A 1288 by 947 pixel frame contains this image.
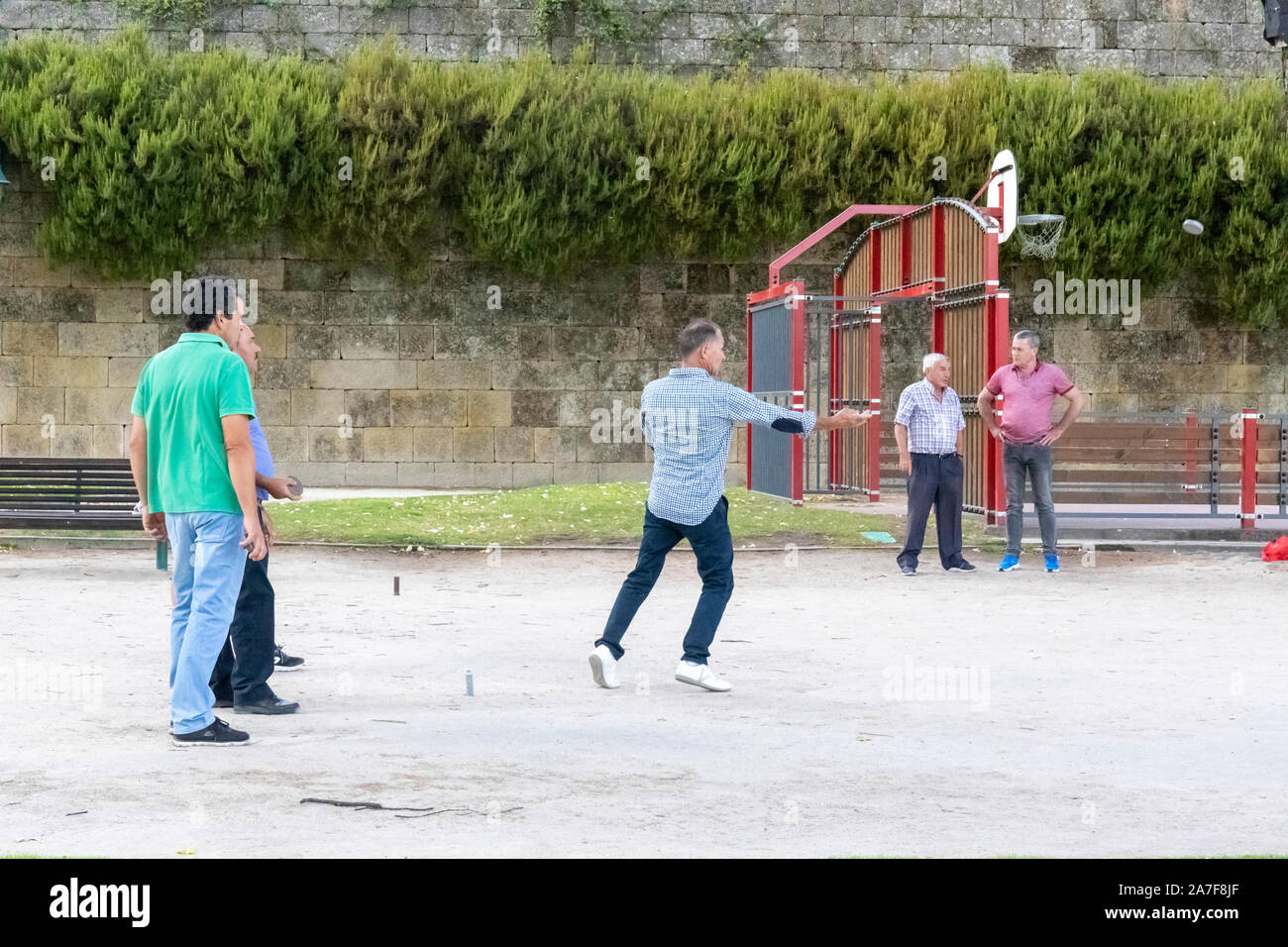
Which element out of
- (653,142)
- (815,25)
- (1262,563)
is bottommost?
(1262,563)

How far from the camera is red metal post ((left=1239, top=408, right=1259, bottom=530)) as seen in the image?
14.8 metres

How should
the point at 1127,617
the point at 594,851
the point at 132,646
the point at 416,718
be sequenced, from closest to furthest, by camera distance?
the point at 594,851, the point at 416,718, the point at 132,646, the point at 1127,617

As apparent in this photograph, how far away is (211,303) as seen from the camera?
6680 millimetres

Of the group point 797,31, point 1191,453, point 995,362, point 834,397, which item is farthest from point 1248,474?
point 797,31

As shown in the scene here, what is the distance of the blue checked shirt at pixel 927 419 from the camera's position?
1230 centimetres

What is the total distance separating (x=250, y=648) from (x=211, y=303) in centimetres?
142

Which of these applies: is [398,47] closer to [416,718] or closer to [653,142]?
[653,142]

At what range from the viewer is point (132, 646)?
8.72 m

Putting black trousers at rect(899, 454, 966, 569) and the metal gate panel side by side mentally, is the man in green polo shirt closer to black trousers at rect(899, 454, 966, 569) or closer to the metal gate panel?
black trousers at rect(899, 454, 966, 569)

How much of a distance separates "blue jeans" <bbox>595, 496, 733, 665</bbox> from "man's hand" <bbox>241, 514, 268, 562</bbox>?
1827 mm

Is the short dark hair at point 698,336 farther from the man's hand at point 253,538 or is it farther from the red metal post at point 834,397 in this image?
the red metal post at point 834,397

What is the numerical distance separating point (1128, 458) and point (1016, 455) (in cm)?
312

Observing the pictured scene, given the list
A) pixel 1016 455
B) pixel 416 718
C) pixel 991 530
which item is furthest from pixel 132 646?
pixel 991 530

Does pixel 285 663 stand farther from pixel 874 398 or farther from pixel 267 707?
pixel 874 398
